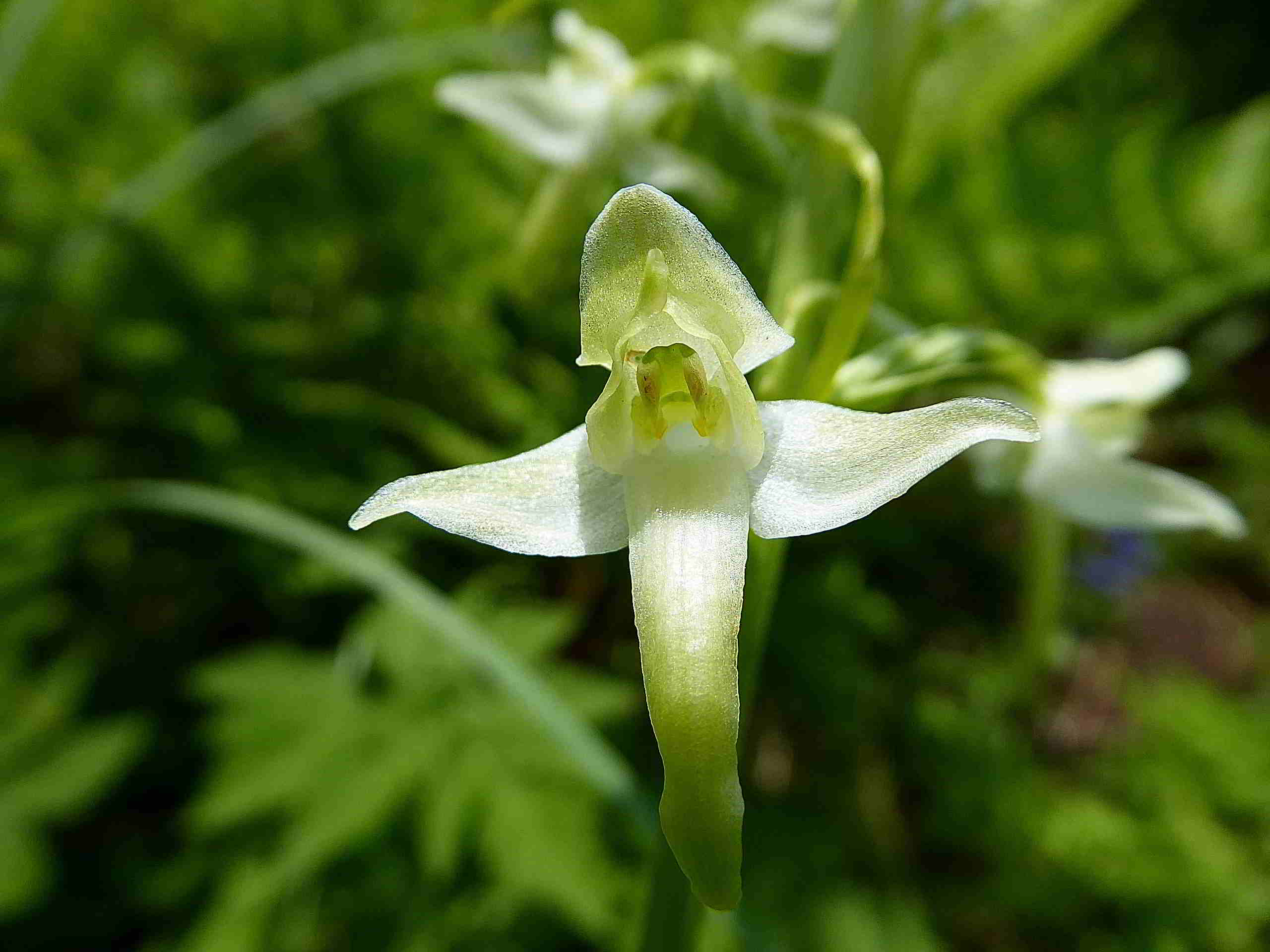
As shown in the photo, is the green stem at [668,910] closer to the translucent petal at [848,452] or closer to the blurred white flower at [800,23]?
the translucent petal at [848,452]

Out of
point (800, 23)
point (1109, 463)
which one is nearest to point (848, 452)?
point (1109, 463)

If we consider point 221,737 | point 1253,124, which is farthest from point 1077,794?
point 221,737

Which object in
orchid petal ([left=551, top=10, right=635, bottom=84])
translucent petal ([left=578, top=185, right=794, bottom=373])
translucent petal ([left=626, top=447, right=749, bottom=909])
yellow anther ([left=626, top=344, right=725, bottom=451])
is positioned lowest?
translucent petal ([left=626, top=447, right=749, bottom=909])

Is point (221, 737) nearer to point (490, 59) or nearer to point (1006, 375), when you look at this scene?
point (1006, 375)

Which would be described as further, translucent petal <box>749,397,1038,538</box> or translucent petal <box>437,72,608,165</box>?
translucent petal <box>437,72,608,165</box>

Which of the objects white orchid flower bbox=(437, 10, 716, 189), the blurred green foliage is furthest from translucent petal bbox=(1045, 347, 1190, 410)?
white orchid flower bbox=(437, 10, 716, 189)

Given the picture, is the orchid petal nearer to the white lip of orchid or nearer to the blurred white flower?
the blurred white flower

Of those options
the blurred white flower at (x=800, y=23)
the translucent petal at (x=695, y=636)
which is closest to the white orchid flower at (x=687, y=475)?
the translucent petal at (x=695, y=636)
